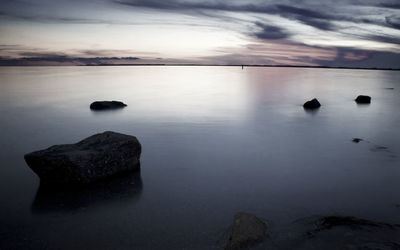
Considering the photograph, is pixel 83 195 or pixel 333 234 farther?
pixel 83 195

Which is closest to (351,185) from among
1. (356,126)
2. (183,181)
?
(183,181)

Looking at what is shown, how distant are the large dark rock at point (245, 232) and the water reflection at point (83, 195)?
8.16ft

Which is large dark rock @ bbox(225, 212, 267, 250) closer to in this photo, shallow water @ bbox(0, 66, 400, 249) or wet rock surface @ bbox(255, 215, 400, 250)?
wet rock surface @ bbox(255, 215, 400, 250)

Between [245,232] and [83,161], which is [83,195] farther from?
[245,232]

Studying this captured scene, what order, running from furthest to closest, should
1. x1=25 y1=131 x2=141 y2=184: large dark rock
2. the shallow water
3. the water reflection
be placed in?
x1=25 y1=131 x2=141 y2=184: large dark rock, the water reflection, the shallow water

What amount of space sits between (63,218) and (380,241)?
5423 mm

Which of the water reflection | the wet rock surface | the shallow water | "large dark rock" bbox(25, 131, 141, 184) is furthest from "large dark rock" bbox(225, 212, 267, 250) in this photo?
"large dark rock" bbox(25, 131, 141, 184)

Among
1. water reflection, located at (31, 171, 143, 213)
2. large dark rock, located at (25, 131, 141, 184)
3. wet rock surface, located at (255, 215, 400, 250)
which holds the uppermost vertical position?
large dark rock, located at (25, 131, 141, 184)

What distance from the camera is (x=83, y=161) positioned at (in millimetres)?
6391

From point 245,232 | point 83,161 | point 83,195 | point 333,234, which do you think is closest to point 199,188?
point 245,232

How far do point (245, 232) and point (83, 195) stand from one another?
362cm

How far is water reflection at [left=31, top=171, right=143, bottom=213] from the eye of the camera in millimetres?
5742

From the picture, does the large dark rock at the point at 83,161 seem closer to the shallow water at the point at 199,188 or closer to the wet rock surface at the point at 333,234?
the shallow water at the point at 199,188

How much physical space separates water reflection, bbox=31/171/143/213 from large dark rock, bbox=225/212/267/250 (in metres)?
2.49
